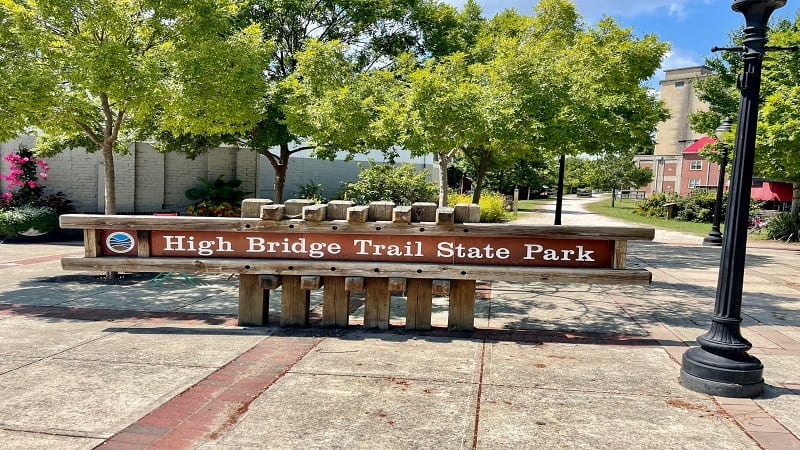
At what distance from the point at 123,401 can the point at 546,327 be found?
4.65m

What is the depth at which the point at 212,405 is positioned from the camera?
428cm

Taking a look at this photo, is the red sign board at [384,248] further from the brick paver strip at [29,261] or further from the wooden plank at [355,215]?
the brick paver strip at [29,261]

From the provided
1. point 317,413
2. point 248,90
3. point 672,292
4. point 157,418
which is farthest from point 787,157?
point 157,418

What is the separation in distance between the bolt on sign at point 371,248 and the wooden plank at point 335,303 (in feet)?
1.30

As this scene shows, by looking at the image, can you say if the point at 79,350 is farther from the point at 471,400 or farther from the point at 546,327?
the point at 546,327

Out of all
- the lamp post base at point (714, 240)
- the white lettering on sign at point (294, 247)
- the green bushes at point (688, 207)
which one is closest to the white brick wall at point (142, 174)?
the white lettering on sign at point (294, 247)

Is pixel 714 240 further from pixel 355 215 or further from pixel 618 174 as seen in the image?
pixel 618 174

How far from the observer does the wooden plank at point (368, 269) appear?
5801 mm

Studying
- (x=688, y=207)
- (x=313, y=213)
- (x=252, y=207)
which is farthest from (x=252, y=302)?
(x=688, y=207)

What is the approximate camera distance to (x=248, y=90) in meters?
9.85

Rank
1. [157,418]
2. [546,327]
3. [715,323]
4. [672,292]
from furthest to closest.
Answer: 1. [672,292]
2. [546,327]
3. [715,323]
4. [157,418]

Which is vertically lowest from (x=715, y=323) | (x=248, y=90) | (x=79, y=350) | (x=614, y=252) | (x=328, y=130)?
(x=79, y=350)

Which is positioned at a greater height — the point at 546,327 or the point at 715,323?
the point at 715,323

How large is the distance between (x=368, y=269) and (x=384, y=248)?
287 millimetres
